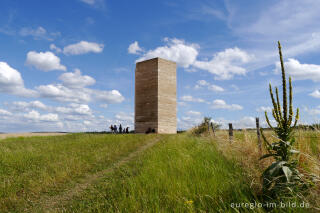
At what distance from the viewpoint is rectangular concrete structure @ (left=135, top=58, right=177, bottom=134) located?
27.2 m

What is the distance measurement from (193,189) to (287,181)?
1.96 meters

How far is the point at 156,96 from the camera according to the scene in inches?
1067

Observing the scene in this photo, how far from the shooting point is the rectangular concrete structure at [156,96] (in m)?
27.2

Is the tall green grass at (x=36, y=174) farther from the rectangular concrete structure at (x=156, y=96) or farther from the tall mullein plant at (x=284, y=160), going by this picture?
the rectangular concrete structure at (x=156, y=96)

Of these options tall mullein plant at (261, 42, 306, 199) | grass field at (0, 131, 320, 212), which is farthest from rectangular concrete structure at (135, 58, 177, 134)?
tall mullein plant at (261, 42, 306, 199)

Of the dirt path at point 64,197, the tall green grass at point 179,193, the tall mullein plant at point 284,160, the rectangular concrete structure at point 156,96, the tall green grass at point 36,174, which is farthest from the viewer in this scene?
the rectangular concrete structure at point 156,96

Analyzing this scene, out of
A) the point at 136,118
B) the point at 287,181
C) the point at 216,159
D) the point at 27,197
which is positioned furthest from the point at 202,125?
the point at 287,181

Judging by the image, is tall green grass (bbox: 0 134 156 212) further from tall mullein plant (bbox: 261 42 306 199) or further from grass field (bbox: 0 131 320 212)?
tall mullein plant (bbox: 261 42 306 199)

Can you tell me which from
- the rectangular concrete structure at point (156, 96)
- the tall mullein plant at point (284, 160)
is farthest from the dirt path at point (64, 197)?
the rectangular concrete structure at point (156, 96)

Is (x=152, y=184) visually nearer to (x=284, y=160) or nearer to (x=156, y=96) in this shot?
(x=284, y=160)

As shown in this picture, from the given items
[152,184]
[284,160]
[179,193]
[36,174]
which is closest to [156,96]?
[36,174]

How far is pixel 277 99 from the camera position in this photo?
3496 mm

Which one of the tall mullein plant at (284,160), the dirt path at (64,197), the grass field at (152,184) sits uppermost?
the tall mullein plant at (284,160)

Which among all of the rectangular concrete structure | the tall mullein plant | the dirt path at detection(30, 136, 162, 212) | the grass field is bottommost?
the dirt path at detection(30, 136, 162, 212)
